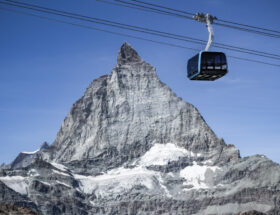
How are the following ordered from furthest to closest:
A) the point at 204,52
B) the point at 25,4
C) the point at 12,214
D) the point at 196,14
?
the point at 12,214, the point at 204,52, the point at 196,14, the point at 25,4

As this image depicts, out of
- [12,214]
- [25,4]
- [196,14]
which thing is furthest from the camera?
[12,214]

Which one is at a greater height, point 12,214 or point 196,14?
point 196,14

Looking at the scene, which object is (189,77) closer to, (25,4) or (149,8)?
(149,8)

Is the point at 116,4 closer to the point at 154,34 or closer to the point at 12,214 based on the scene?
the point at 154,34

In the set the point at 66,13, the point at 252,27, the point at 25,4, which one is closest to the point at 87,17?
the point at 66,13

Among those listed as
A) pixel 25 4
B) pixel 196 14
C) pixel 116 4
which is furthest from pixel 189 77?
pixel 25 4

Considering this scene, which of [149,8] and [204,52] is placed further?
[204,52]
